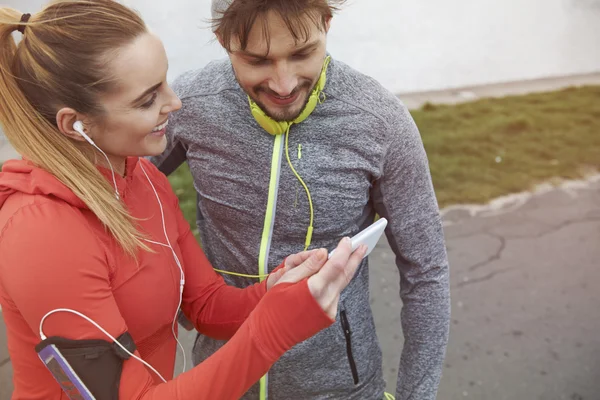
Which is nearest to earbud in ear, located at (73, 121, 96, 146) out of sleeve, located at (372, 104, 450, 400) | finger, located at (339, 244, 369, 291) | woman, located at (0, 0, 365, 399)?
woman, located at (0, 0, 365, 399)

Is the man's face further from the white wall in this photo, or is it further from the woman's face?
the white wall

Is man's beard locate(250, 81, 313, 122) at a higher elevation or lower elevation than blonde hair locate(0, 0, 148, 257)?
lower

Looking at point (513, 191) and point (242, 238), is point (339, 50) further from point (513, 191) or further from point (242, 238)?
point (242, 238)

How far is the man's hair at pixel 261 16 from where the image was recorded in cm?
134

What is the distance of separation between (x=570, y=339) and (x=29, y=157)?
302 cm

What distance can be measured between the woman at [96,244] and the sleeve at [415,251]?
307mm

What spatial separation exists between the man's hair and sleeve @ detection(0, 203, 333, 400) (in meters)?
0.55

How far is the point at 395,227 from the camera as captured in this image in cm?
160

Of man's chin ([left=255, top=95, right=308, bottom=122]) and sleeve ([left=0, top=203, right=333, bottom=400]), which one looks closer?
sleeve ([left=0, top=203, right=333, bottom=400])

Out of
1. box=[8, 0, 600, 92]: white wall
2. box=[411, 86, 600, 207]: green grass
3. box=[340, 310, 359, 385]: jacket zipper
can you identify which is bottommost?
box=[411, 86, 600, 207]: green grass

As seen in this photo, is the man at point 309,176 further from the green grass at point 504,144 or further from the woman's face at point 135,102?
the green grass at point 504,144

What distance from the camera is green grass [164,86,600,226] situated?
468cm

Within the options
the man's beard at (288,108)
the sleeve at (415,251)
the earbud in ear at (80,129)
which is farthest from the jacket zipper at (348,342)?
the earbud in ear at (80,129)

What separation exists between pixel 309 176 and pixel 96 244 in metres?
0.57
